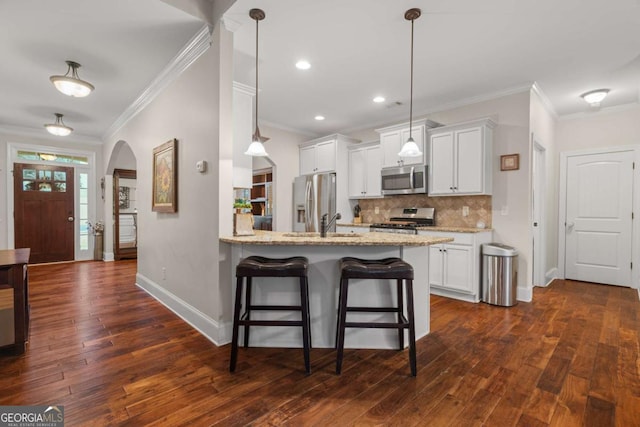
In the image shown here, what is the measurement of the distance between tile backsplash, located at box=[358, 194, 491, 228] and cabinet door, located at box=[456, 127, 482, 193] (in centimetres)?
35

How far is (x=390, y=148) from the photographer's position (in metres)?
4.75

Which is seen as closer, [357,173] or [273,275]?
[273,275]

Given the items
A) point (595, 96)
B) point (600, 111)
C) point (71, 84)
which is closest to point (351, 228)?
point (595, 96)

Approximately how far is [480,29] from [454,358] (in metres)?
2.74

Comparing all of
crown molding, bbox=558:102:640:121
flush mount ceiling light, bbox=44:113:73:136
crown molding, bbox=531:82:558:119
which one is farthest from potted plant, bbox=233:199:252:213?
crown molding, bbox=558:102:640:121

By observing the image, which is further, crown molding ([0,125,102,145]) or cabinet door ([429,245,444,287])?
crown molding ([0,125,102,145])

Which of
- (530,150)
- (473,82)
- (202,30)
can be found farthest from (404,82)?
(202,30)

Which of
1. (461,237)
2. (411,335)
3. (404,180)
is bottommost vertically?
(411,335)

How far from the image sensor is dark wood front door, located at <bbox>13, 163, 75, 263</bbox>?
5.87 m

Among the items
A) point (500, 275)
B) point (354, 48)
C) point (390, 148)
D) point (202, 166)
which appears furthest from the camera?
point (390, 148)

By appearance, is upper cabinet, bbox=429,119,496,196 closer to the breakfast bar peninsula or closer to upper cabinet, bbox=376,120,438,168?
upper cabinet, bbox=376,120,438,168

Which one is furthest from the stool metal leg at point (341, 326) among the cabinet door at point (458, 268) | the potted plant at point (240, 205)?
the cabinet door at point (458, 268)

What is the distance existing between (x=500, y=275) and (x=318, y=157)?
135 inches

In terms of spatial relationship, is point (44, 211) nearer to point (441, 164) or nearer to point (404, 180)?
point (404, 180)
